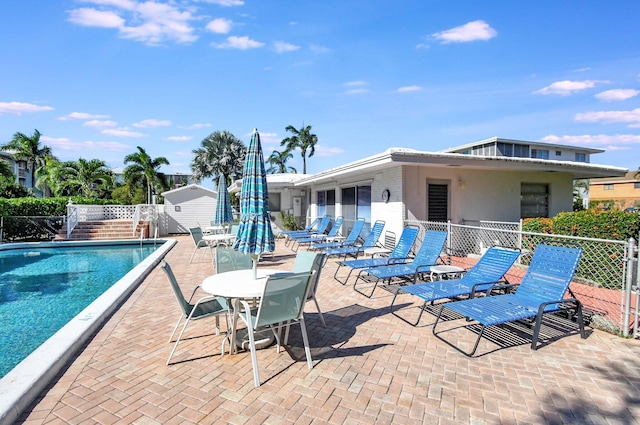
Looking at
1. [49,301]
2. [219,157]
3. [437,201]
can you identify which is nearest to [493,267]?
[437,201]

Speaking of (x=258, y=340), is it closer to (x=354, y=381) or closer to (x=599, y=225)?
(x=354, y=381)

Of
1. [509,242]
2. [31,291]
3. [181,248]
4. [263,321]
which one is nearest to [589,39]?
[509,242]

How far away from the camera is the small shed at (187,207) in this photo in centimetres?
1842

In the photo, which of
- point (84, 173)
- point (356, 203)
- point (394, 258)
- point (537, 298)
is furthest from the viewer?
point (84, 173)

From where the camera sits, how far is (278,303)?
3.17 meters

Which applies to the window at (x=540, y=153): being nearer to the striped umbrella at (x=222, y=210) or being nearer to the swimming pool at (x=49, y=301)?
the striped umbrella at (x=222, y=210)

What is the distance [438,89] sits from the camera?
14.0 meters

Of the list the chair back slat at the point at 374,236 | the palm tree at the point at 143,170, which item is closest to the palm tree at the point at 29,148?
the palm tree at the point at 143,170

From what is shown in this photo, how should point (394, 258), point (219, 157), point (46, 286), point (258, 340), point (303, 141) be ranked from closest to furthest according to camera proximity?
point (258, 340), point (394, 258), point (46, 286), point (219, 157), point (303, 141)

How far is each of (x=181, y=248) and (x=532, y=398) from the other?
1225 centimetres

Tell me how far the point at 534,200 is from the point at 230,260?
35.2 feet

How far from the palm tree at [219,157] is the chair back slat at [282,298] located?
1030 inches

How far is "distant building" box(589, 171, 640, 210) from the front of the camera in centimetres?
3662

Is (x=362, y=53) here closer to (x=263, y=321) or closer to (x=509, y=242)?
(x=509, y=242)
